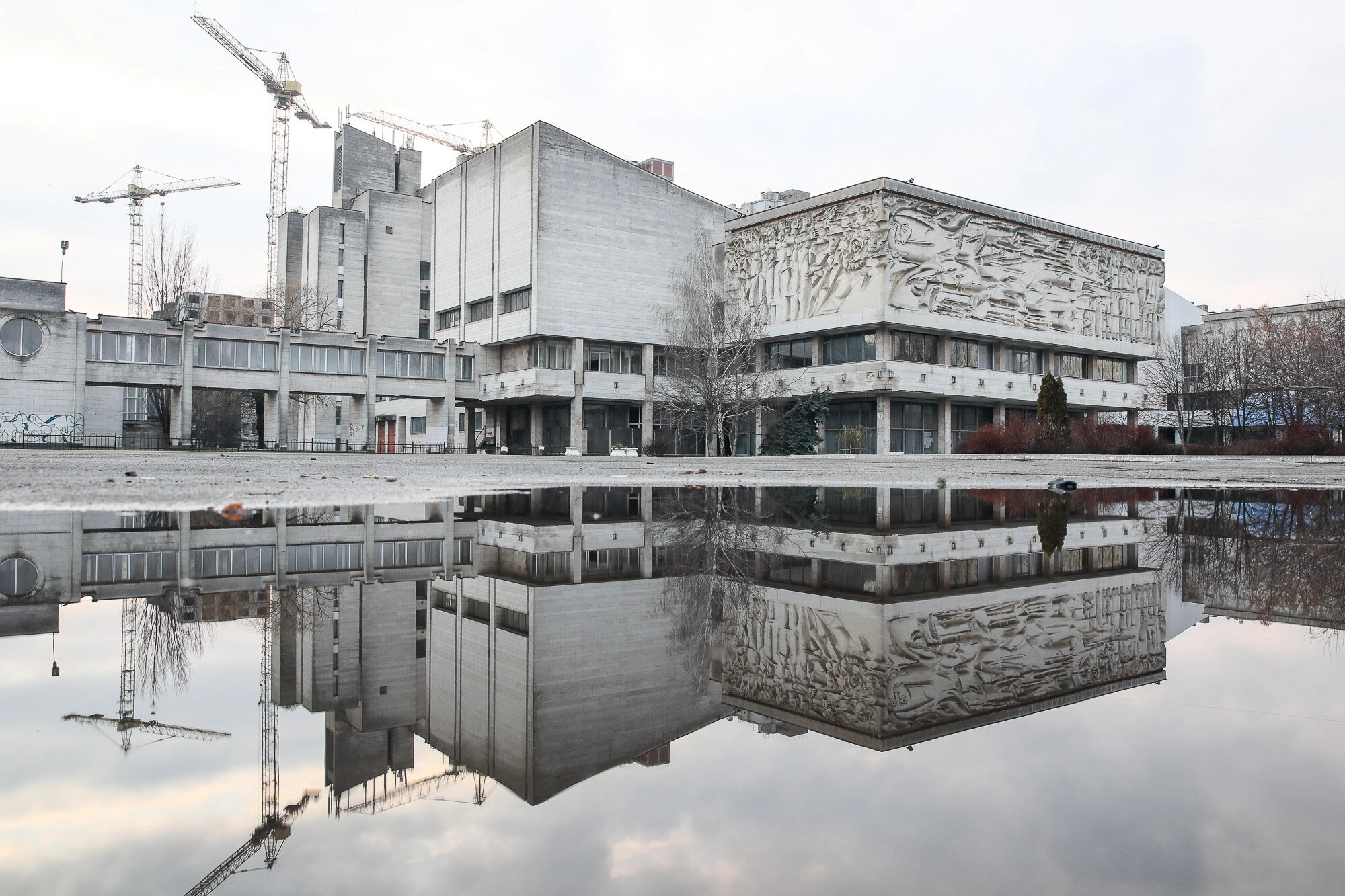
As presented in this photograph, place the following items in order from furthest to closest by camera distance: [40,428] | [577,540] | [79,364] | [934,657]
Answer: [79,364] → [40,428] → [577,540] → [934,657]

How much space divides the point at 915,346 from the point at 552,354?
936 inches

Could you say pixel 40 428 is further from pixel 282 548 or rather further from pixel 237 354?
pixel 282 548

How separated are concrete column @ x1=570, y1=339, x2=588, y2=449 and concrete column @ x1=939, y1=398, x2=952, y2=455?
23.5 m

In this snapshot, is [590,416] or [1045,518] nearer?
[1045,518]

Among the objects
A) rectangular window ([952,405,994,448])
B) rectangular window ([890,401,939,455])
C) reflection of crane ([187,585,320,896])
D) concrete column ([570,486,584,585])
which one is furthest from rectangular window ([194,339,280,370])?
reflection of crane ([187,585,320,896])

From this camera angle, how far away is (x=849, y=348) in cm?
5350

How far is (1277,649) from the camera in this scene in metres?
3.02

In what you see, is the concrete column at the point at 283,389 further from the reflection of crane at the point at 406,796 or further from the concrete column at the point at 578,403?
the reflection of crane at the point at 406,796

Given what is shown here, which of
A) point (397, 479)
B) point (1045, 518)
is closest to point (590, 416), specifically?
point (397, 479)

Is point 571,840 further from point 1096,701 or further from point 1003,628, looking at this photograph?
point 1003,628

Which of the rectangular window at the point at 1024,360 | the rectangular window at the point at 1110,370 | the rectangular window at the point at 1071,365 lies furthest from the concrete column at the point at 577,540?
the rectangular window at the point at 1110,370

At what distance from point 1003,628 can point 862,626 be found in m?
0.53

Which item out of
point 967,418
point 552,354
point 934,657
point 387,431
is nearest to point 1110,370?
point 967,418

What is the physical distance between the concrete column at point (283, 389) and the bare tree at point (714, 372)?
2401 cm
